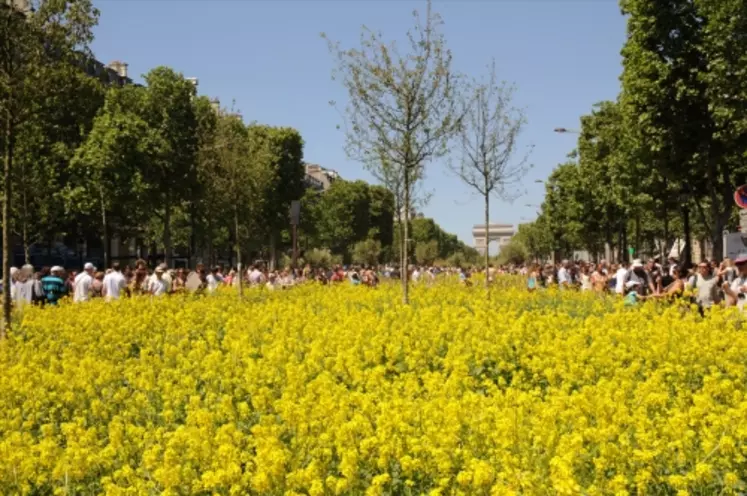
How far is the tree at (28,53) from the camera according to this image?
14.1 m

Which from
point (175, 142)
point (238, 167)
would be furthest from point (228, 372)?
point (175, 142)

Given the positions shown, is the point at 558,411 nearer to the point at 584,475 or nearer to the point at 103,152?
the point at 584,475

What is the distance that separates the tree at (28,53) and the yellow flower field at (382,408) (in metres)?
3.41

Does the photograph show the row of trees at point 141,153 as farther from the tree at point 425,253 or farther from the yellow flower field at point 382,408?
the tree at point 425,253

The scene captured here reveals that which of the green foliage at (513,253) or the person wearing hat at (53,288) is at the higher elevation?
the green foliage at (513,253)

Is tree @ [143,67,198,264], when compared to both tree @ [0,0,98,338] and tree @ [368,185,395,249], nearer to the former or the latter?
tree @ [0,0,98,338]

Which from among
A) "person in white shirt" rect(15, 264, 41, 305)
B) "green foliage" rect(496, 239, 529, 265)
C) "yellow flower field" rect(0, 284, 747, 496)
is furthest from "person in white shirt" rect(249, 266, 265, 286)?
"green foliage" rect(496, 239, 529, 265)

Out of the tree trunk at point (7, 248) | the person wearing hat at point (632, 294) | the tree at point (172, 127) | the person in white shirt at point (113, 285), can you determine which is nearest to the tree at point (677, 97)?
the person wearing hat at point (632, 294)

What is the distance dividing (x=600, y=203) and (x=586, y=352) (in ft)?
139

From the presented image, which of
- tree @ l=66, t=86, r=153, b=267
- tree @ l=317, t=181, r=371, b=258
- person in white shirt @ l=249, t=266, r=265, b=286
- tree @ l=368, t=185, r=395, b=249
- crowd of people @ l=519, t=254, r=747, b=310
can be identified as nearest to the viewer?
crowd of people @ l=519, t=254, r=747, b=310

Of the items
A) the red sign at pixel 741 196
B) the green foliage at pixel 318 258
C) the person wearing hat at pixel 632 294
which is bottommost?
the person wearing hat at pixel 632 294

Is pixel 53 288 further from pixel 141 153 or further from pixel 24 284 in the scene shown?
pixel 141 153

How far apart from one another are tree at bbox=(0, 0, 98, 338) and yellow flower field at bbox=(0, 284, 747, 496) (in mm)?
3413

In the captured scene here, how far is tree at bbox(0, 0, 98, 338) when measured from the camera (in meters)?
14.1
